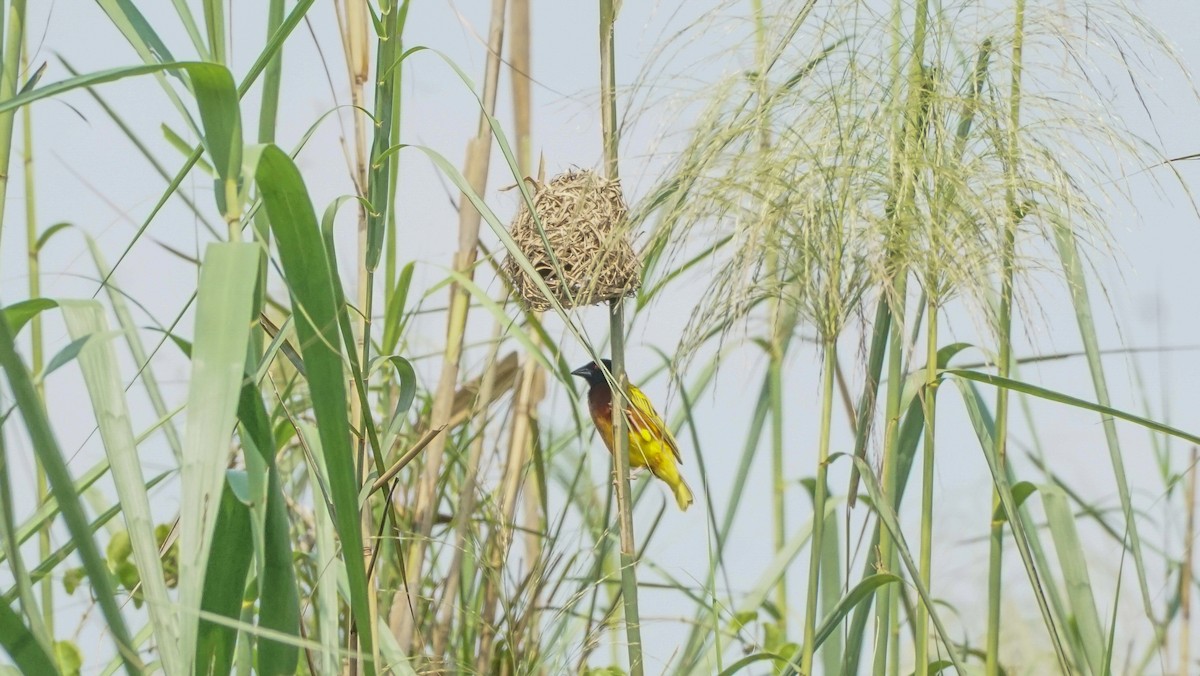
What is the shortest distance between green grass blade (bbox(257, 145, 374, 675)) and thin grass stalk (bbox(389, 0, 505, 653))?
944 mm

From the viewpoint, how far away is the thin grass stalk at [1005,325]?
140cm

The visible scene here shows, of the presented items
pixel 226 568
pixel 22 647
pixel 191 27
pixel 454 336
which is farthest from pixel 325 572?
pixel 454 336

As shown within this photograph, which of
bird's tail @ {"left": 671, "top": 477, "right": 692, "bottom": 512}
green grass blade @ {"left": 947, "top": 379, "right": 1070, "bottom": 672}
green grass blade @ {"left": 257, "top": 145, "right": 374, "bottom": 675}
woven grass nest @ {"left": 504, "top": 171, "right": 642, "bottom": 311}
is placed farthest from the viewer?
bird's tail @ {"left": 671, "top": 477, "right": 692, "bottom": 512}

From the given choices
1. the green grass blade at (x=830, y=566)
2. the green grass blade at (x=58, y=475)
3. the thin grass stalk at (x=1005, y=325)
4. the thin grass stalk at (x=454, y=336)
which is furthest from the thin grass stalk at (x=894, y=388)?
the green grass blade at (x=58, y=475)

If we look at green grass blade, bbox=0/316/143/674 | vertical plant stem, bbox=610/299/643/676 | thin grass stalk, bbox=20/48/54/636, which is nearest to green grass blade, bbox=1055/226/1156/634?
vertical plant stem, bbox=610/299/643/676

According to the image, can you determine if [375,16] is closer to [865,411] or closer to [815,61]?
[815,61]

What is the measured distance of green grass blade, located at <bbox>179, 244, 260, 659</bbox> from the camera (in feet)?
2.44

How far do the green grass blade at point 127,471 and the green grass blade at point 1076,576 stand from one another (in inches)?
44.5

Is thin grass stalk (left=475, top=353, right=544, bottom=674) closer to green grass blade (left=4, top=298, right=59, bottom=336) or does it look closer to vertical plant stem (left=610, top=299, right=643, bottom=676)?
vertical plant stem (left=610, top=299, right=643, bottom=676)

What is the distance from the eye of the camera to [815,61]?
1.47 metres

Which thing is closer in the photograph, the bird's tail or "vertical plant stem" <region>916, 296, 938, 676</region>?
"vertical plant stem" <region>916, 296, 938, 676</region>

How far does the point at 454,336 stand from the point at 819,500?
906 mm

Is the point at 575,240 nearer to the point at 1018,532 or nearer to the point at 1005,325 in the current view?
the point at 1005,325

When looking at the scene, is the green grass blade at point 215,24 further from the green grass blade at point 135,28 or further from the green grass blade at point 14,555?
the green grass blade at point 14,555
